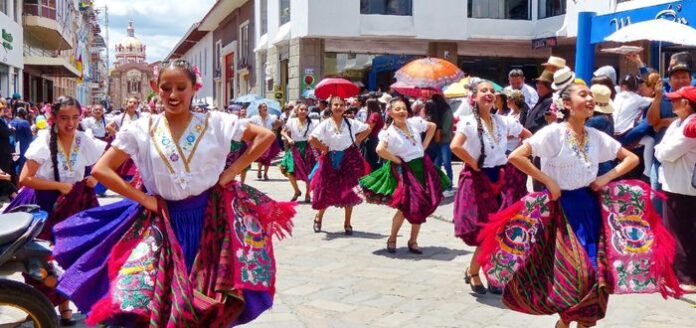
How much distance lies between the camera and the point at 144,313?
3.50 meters

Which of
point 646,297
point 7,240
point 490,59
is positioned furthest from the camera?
point 490,59

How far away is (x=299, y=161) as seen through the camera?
11.8 metres

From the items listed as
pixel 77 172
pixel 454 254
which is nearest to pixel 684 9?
pixel 454 254

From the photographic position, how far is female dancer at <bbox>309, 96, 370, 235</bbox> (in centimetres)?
877

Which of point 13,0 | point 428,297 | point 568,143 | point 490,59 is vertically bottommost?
point 428,297

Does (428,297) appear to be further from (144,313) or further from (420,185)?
(144,313)

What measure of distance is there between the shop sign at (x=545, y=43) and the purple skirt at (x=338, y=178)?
16628 mm

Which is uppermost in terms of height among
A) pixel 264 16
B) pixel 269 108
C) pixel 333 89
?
pixel 264 16

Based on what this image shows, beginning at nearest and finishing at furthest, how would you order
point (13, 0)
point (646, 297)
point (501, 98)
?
1. point (646, 297)
2. point (501, 98)
3. point (13, 0)

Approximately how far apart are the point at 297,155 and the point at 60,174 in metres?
6.77

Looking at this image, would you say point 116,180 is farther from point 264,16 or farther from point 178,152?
point 264,16

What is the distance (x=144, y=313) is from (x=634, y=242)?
265cm

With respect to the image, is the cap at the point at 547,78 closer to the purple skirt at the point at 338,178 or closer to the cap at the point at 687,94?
the cap at the point at 687,94

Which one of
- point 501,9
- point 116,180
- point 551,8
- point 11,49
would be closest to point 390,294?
point 116,180
